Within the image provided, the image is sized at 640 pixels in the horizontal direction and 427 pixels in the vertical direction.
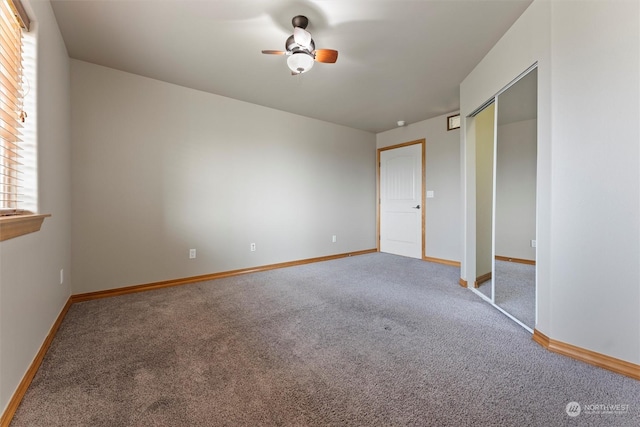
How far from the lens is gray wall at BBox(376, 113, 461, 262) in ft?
13.5

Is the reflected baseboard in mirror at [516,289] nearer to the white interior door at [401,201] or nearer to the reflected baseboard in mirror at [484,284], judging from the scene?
the reflected baseboard in mirror at [484,284]

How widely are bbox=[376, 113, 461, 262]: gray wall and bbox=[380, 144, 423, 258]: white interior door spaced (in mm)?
175

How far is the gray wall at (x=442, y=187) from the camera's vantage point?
411 centimetres

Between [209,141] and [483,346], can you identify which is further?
[209,141]

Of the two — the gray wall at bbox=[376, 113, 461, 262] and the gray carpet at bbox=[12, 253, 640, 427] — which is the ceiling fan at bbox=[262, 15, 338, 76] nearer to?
the gray carpet at bbox=[12, 253, 640, 427]

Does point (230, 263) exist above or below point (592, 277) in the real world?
below

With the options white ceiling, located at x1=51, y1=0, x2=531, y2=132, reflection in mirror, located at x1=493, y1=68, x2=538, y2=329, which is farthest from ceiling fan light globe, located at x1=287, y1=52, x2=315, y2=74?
reflection in mirror, located at x1=493, y1=68, x2=538, y2=329

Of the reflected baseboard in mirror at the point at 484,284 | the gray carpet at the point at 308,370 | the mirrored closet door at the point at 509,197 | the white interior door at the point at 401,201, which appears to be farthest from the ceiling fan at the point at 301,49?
the white interior door at the point at 401,201

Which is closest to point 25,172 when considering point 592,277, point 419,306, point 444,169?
point 419,306

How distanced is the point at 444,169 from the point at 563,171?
2.68 m

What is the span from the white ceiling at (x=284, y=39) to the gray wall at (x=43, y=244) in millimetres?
397

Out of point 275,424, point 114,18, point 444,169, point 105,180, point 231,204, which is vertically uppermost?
point 114,18

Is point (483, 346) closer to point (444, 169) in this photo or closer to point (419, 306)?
point (419, 306)

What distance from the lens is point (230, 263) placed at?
3.54 meters
